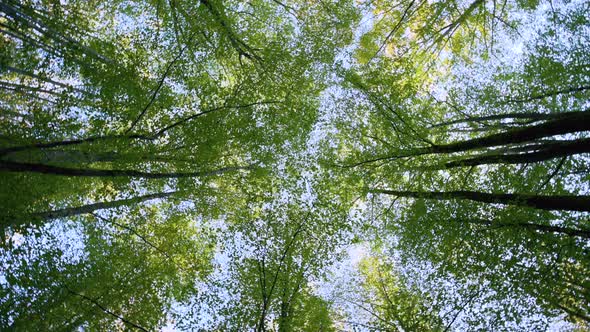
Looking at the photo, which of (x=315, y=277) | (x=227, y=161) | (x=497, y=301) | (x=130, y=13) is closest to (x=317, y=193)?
(x=315, y=277)

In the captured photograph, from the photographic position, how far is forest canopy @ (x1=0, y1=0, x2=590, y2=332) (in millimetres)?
7043


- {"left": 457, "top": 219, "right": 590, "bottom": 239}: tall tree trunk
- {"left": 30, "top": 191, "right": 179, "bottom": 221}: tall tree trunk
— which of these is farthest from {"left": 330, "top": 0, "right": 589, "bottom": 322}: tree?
{"left": 30, "top": 191, "right": 179, "bottom": 221}: tall tree trunk

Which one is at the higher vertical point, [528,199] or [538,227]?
[528,199]

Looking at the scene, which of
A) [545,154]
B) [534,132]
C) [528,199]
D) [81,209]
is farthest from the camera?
[81,209]

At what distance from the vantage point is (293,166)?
1070cm

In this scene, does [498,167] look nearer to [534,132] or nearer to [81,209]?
[534,132]

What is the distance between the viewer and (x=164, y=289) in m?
10.6

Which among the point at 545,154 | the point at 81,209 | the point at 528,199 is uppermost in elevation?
the point at 81,209

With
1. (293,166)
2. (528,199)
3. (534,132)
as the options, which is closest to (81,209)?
(293,166)

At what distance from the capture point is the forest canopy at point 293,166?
7043 mm

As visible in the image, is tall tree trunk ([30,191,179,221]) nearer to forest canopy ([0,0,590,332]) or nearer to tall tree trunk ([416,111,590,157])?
forest canopy ([0,0,590,332])

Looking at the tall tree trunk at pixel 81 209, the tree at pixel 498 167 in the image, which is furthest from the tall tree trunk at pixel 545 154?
the tall tree trunk at pixel 81 209

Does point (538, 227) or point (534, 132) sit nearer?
point (534, 132)

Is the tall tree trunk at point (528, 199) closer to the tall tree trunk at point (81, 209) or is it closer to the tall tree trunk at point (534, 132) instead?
the tall tree trunk at point (534, 132)
